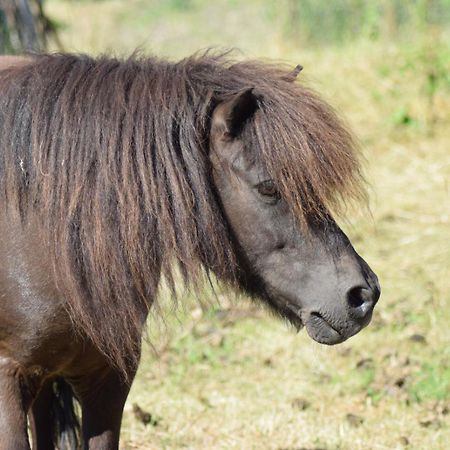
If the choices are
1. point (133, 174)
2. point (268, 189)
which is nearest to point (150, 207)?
point (133, 174)

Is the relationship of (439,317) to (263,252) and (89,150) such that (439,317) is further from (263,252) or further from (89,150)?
(89,150)

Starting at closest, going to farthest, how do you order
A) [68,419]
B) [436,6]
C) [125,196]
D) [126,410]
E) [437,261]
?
[125,196]
[68,419]
[126,410]
[437,261]
[436,6]

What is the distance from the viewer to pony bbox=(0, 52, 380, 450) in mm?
2545

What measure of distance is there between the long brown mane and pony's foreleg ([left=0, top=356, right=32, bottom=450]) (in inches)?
10.2

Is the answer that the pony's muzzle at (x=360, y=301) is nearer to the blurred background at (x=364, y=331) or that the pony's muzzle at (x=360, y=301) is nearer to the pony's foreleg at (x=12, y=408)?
the blurred background at (x=364, y=331)

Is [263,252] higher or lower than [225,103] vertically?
lower

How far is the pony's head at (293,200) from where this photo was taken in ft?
8.39

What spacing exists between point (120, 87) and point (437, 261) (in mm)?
3925

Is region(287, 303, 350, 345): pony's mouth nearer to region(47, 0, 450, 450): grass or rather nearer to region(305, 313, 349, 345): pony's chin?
region(305, 313, 349, 345): pony's chin

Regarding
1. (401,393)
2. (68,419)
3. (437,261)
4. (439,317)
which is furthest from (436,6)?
(68,419)

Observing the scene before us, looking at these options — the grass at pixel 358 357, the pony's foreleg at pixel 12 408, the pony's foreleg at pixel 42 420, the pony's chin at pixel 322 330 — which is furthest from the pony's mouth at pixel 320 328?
the pony's foreleg at pixel 42 420

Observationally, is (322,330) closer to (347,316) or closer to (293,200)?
(347,316)

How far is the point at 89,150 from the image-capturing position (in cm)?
257

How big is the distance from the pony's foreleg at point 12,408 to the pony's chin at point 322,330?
2.90 ft
